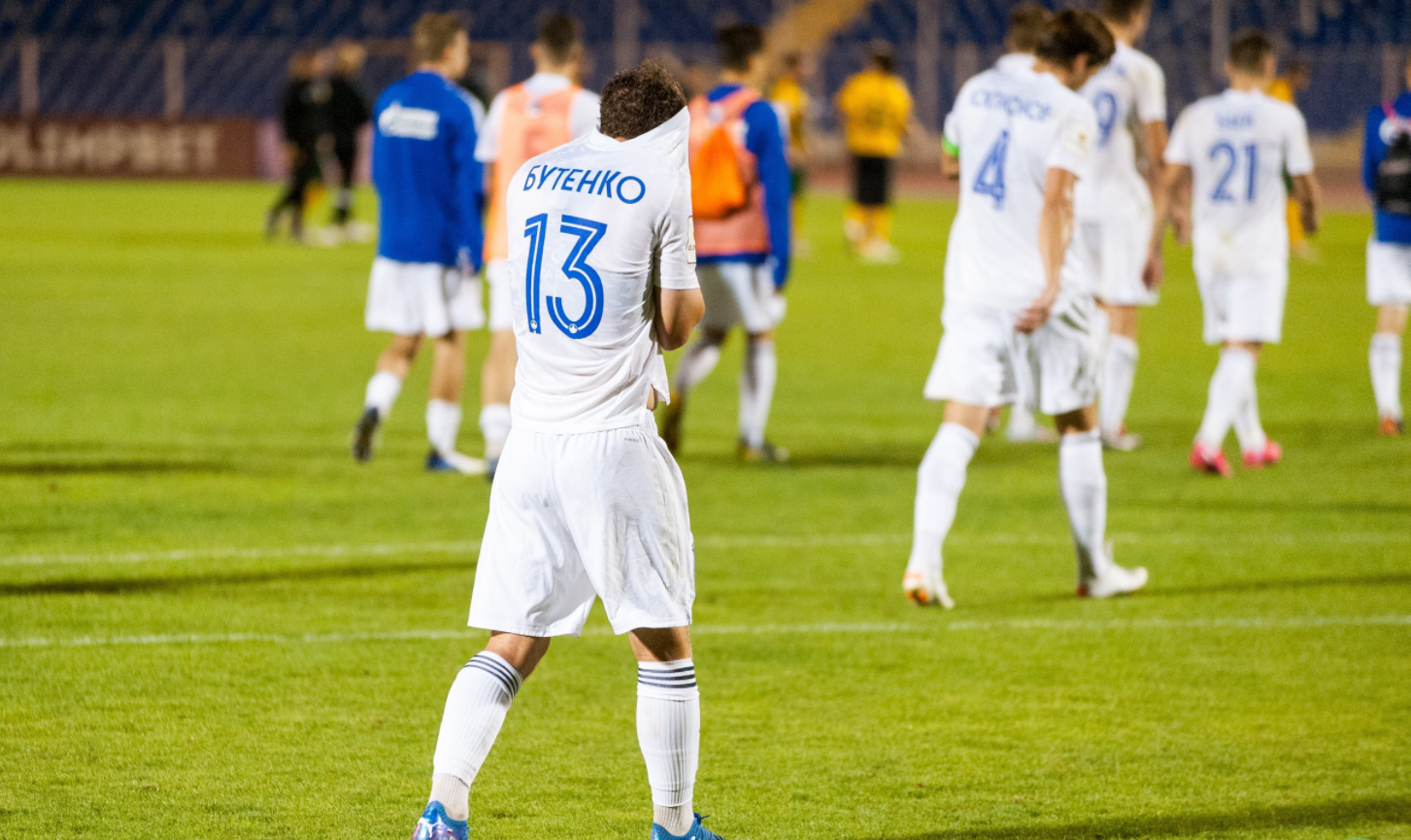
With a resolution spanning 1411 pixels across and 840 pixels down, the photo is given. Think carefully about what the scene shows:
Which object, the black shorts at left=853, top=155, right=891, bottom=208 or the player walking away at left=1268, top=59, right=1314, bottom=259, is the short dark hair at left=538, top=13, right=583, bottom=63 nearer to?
the player walking away at left=1268, top=59, right=1314, bottom=259

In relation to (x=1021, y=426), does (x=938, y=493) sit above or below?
above

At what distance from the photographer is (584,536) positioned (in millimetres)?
3998

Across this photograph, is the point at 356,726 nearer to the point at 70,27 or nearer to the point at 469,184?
the point at 469,184

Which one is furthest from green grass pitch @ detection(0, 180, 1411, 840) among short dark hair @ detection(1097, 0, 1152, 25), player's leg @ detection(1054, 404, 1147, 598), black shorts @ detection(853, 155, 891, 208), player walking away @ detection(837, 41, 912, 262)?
player walking away @ detection(837, 41, 912, 262)

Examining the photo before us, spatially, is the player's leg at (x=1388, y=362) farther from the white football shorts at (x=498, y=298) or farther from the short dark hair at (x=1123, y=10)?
the white football shorts at (x=498, y=298)

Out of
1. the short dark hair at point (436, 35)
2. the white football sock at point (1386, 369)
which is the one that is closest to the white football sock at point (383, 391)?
the short dark hair at point (436, 35)

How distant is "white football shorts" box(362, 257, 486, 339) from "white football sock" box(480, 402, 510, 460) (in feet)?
1.63

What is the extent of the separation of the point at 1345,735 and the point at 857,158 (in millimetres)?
18875

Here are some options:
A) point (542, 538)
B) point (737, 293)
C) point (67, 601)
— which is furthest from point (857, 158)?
point (542, 538)

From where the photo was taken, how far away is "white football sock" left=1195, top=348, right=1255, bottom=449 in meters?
9.59

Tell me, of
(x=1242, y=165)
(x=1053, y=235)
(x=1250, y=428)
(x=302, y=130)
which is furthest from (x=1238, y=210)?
(x=302, y=130)

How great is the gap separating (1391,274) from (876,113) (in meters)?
14.3

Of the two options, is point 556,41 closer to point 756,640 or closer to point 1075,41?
point 1075,41

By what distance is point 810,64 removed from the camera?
1651 inches
